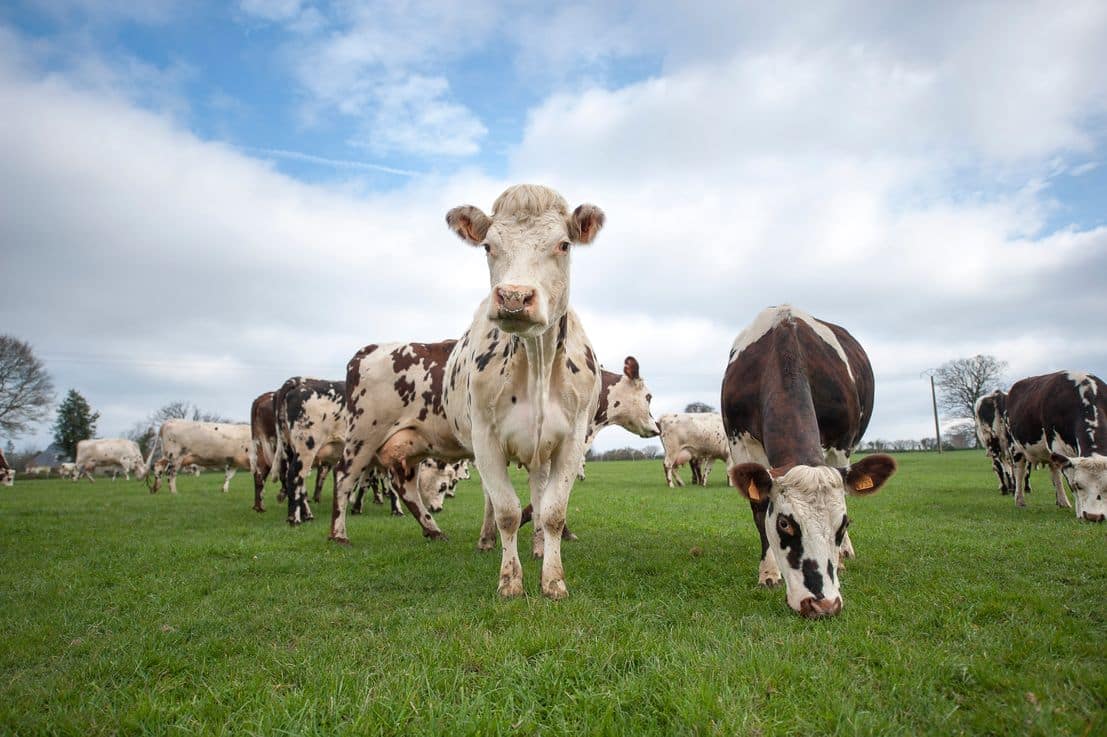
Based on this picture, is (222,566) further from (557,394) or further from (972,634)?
(972,634)

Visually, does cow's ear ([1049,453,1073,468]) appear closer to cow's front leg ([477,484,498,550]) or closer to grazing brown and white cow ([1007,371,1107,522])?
grazing brown and white cow ([1007,371,1107,522])

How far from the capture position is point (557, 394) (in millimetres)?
5363

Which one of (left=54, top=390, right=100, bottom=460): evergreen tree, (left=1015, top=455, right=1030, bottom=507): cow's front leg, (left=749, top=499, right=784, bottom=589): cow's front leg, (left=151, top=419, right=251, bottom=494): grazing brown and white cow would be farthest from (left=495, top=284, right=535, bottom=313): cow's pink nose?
(left=54, top=390, right=100, bottom=460): evergreen tree

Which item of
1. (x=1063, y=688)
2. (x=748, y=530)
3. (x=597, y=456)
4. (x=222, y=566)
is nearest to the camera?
(x=1063, y=688)

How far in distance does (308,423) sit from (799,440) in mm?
10379

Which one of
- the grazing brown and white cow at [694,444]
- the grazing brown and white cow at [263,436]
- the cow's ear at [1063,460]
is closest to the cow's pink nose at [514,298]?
the cow's ear at [1063,460]

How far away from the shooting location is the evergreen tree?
5562 cm

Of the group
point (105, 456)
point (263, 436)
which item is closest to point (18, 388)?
point (105, 456)

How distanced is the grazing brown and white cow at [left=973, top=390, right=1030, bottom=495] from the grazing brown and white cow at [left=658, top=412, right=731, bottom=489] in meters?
7.82

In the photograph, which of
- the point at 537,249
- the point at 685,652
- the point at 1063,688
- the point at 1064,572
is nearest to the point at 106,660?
the point at 685,652

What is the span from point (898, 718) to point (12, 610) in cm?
615

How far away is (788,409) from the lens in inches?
195

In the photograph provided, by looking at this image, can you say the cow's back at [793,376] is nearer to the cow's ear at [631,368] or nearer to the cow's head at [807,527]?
the cow's head at [807,527]

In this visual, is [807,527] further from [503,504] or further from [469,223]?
[469,223]
